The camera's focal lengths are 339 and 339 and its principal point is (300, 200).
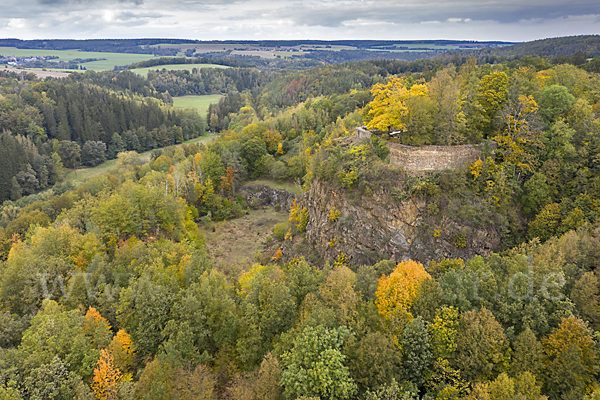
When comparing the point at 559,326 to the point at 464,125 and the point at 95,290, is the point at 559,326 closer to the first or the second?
the point at 464,125

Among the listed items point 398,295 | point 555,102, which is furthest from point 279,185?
point 398,295

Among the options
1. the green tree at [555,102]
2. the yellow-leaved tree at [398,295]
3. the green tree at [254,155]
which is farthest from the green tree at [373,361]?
the green tree at [254,155]

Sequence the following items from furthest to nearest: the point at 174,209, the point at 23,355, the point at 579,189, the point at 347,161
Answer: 1. the point at 174,209
2. the point at 347,161
3. the point at 579,189
4. the point at 23,355

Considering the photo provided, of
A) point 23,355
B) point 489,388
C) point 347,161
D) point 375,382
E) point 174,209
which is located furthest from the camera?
point 174,209

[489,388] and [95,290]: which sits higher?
[489,388]

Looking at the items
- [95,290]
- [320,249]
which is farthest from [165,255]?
[320,249]

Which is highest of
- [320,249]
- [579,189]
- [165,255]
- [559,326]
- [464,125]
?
[464,125]
